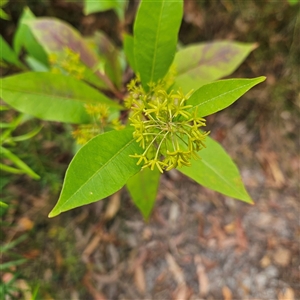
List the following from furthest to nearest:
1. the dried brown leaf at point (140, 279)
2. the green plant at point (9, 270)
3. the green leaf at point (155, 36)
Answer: the dried brown leaf at point (140, 279)
the green plant at point (9, 270)
the green leaf at point (155, 36)

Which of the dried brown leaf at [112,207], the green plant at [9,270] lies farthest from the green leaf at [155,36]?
the dried brown leaf at [112,207]

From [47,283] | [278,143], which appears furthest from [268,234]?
[47,283]

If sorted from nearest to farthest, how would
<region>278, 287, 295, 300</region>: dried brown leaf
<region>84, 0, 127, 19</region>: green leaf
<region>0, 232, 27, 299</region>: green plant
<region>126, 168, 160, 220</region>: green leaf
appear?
<region>126, 168, 160, 220</region>: green leaf
<region>0, 232, 27, 299</region>: green plant
<region>84, 0, 127, 19</region>: green leaf
<region>278, 287, 295, 300</region>: dried brown leaf

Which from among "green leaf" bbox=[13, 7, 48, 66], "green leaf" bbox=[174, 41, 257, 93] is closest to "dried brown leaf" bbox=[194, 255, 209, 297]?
"green leaf" bbox=[174, 41, 257, 93]

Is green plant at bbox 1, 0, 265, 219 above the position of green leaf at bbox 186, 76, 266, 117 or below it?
below

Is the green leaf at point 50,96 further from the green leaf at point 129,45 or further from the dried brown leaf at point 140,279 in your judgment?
the dried brown leaf at point 140,279

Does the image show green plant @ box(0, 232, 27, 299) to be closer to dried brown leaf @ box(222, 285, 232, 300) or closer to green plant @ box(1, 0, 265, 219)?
green plant @ box(1, 0, 265, 219)

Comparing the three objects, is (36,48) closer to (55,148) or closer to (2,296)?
(55,148)
